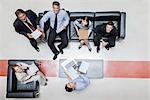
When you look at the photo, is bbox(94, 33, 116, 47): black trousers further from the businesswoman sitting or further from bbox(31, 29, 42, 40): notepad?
bbox(31, 29, 42, 40): notepad

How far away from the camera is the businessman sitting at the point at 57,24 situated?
1.46m

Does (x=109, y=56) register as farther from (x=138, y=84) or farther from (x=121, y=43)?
(x=138, y=84)

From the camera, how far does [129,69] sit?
4.69 ft

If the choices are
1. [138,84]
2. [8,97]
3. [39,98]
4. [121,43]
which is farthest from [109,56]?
[8,97]

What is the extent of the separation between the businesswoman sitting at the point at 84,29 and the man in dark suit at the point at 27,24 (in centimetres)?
25

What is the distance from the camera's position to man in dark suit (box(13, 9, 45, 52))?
149cm

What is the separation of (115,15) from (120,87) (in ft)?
1.30

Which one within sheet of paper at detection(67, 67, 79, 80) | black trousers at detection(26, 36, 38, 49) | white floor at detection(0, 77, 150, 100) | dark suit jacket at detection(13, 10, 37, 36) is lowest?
white floor at detection(0, 77, 150, 100)

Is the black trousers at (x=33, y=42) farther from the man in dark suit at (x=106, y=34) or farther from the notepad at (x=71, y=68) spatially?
the man in dark suit at (x=106, y=34)

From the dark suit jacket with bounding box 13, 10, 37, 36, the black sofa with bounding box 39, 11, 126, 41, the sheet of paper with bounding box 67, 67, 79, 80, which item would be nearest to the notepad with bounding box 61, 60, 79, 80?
the sheet of paper with bounding box 67, 67, 79, 80

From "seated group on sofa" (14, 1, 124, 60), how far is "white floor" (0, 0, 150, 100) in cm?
3

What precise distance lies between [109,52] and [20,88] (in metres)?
0.54

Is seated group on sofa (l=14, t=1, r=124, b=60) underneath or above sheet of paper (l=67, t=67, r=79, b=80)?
above

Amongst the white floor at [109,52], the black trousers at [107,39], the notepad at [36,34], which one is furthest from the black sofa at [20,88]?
the black trousers at [107,39]
